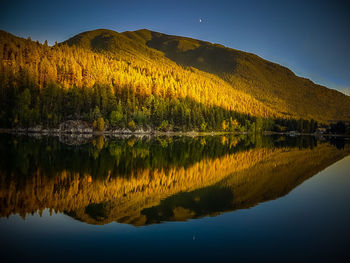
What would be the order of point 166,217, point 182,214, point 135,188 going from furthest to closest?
point 135,188
point 182,214
point 166,217

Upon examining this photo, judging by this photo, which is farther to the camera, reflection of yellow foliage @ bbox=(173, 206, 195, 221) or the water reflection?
the water reflection

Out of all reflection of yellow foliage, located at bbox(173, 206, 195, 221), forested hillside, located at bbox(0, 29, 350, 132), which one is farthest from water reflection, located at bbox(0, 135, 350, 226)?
forested hillside, located at bbox(0, 29, 350, 132)

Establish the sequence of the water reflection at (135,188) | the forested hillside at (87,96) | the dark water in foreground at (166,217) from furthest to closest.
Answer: the forested hillside at (87,96), the water reflection at (135,188), the dark water in foreground at (166,217)

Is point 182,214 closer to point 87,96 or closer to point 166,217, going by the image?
point 166,217

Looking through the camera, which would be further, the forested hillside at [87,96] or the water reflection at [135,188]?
the forested hillside at [87,96]

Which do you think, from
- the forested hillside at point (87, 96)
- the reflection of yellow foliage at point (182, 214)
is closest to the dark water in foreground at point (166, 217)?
the reflection of yellow foliage at point (182, 214)

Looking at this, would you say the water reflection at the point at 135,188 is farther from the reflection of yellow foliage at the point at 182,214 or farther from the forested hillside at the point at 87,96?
the forested hillside at the point at 87,96

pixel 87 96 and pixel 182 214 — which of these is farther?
pixel 87 96

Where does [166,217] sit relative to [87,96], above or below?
below

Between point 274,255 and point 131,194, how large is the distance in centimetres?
896

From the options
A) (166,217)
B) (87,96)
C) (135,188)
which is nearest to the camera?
(166,217)

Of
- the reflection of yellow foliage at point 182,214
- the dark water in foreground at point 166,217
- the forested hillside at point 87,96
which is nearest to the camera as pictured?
the dark water in foreground at point 166,217

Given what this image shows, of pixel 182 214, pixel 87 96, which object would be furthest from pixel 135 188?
pixel 87 96

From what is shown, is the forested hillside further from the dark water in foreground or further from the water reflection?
the dark water in foreground
